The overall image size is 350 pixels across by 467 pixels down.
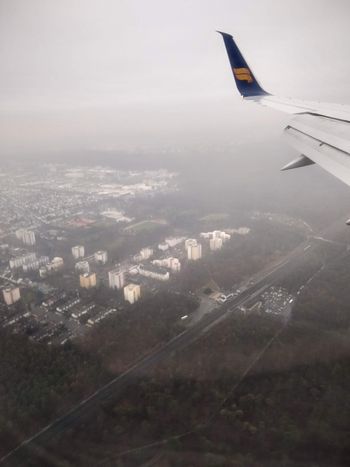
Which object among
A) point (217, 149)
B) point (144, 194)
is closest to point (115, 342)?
point (144, 194)

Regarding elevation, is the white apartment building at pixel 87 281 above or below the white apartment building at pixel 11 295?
below

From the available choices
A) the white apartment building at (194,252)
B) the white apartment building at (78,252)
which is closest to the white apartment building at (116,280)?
the white apartment building at (78,252)

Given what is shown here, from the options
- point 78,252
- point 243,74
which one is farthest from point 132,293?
point 243,74

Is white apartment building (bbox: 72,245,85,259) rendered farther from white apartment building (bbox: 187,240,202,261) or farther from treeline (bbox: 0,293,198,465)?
treeline (bbox: 0,293,198,465)

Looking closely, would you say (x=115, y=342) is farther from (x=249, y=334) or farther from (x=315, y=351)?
(x=315, y=351)

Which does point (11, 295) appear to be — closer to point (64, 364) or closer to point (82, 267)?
point (82, 267)

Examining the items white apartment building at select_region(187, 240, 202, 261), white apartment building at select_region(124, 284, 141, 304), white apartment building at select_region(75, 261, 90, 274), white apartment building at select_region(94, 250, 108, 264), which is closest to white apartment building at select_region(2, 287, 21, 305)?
white apartment building at select_region(75, 261, 90, 274)

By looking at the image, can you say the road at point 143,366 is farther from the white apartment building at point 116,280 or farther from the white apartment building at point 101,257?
the white apartment building at point 101,257
